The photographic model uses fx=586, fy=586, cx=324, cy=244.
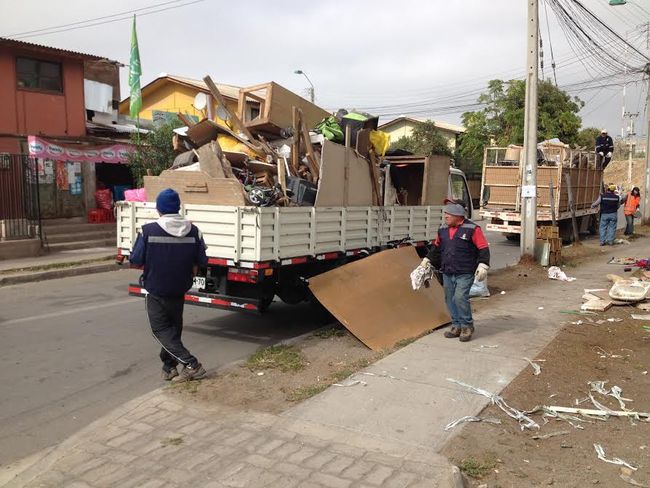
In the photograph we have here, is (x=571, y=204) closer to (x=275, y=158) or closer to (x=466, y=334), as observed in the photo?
(x=466, y=334)

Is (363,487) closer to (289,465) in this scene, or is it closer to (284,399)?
(289,465)

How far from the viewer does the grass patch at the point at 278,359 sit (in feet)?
19.3

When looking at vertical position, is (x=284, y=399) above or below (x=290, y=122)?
below

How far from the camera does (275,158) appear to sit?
7.59 metres

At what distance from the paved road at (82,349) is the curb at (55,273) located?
0.96 metres

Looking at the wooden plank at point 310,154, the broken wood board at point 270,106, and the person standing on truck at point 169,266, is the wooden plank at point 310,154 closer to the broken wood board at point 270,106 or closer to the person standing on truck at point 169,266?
the broken wood board at point 270,106

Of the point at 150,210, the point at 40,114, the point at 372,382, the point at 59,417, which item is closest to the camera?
the point at 59,417

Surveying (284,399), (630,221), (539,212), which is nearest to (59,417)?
(284,399)

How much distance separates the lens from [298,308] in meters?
9.12

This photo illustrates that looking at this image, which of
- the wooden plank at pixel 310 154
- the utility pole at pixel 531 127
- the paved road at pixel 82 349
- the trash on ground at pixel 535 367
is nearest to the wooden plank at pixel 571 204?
the utility pole at pixel 531 127

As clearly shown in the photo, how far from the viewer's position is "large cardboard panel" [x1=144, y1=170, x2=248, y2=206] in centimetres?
649

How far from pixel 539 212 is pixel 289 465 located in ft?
51.4

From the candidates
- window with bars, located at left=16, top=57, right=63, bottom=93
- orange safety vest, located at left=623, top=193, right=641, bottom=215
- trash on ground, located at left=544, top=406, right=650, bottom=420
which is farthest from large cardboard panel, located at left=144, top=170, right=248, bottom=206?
orange safety vest, located at left=623, top=193, right=641, bottom=215

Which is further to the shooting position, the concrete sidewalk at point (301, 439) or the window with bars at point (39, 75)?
the window with bars at point (39, 75)
